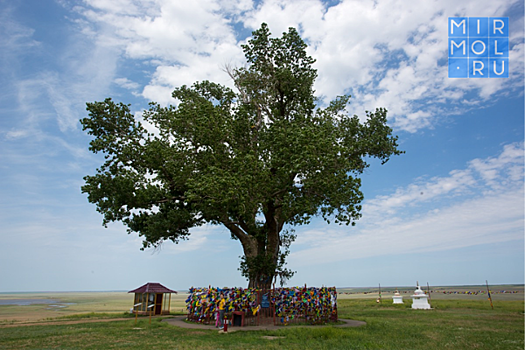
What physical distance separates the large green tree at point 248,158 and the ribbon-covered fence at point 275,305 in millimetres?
2741

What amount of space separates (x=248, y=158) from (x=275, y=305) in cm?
777

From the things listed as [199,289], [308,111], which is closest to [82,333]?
[199,289]

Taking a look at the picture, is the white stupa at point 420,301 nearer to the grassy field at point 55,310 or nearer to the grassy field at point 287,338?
the grassy field at point 287,338

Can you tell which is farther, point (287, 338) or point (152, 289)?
point (152, 289)

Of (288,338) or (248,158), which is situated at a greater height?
(248,158)

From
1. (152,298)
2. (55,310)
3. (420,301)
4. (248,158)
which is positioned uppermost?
(248,158)

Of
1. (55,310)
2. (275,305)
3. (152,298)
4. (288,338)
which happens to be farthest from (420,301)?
(55,310)

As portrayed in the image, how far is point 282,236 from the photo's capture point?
24.6 metres

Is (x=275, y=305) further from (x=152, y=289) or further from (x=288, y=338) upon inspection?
(x=152, y=289)

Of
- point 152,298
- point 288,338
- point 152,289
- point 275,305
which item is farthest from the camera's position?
point 152,298

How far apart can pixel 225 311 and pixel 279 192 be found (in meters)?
7.04

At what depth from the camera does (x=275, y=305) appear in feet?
58.9

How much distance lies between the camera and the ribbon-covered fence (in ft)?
58.6

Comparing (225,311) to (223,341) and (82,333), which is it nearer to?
(223,341)
